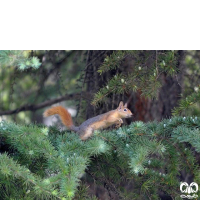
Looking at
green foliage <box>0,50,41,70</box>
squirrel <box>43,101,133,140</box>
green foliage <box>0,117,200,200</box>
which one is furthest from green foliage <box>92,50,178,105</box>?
green foliage <box>0,50,41,70</box>

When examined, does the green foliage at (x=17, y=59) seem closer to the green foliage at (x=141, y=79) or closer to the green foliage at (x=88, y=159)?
the green foliage at (x=88, y=159)

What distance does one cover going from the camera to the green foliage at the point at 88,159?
112 cm

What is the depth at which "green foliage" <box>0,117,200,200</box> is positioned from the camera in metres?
1.12

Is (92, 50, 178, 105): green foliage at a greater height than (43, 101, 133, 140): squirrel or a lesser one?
greater

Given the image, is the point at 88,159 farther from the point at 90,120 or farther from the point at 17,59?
the point at 90,120

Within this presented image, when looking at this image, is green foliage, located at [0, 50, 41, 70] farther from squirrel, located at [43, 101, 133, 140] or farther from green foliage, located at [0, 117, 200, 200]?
squirrel, located at [43, 101, 133, 140]

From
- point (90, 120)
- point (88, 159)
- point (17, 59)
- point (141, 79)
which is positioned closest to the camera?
point (17, 59)

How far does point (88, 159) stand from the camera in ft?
4.27

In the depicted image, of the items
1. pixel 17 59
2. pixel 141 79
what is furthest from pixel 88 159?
pixel 141 79

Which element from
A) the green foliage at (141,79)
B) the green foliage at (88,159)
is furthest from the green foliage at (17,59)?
the green foliage at (141,79)

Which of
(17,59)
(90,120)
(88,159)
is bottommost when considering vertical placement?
(88,159)

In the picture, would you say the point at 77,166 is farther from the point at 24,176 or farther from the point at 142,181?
the point at 142,181
